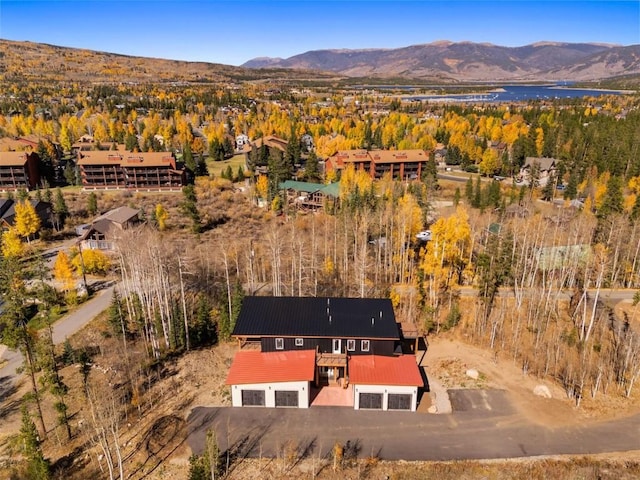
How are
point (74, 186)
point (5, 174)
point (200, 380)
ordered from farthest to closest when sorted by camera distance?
point (74, 186) < point (5, 174) < point (200, 380)

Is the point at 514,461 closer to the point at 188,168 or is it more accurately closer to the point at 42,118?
the point at 188,168

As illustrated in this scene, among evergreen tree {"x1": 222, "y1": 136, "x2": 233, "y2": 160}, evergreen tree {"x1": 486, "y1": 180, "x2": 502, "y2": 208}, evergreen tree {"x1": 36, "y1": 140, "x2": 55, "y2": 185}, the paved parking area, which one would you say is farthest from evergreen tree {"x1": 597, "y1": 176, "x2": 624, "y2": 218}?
evergreen tree {"x1": 36, "y1": 140, "x2": 55, "y2": 185}

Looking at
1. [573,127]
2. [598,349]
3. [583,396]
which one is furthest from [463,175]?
[583,396]

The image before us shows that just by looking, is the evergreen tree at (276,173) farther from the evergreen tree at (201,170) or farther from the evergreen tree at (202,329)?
the evergreen tree at (202,329)

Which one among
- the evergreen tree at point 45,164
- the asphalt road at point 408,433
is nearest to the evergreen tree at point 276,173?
the evergreen tree at point 45,164

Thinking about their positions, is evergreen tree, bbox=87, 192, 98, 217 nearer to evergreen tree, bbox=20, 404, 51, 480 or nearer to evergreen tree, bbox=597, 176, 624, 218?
evergreen tree, bbox=20, 404, 51, 480

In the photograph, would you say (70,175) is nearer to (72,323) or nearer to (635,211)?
(72,323)

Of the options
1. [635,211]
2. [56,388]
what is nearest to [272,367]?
[56,388]
